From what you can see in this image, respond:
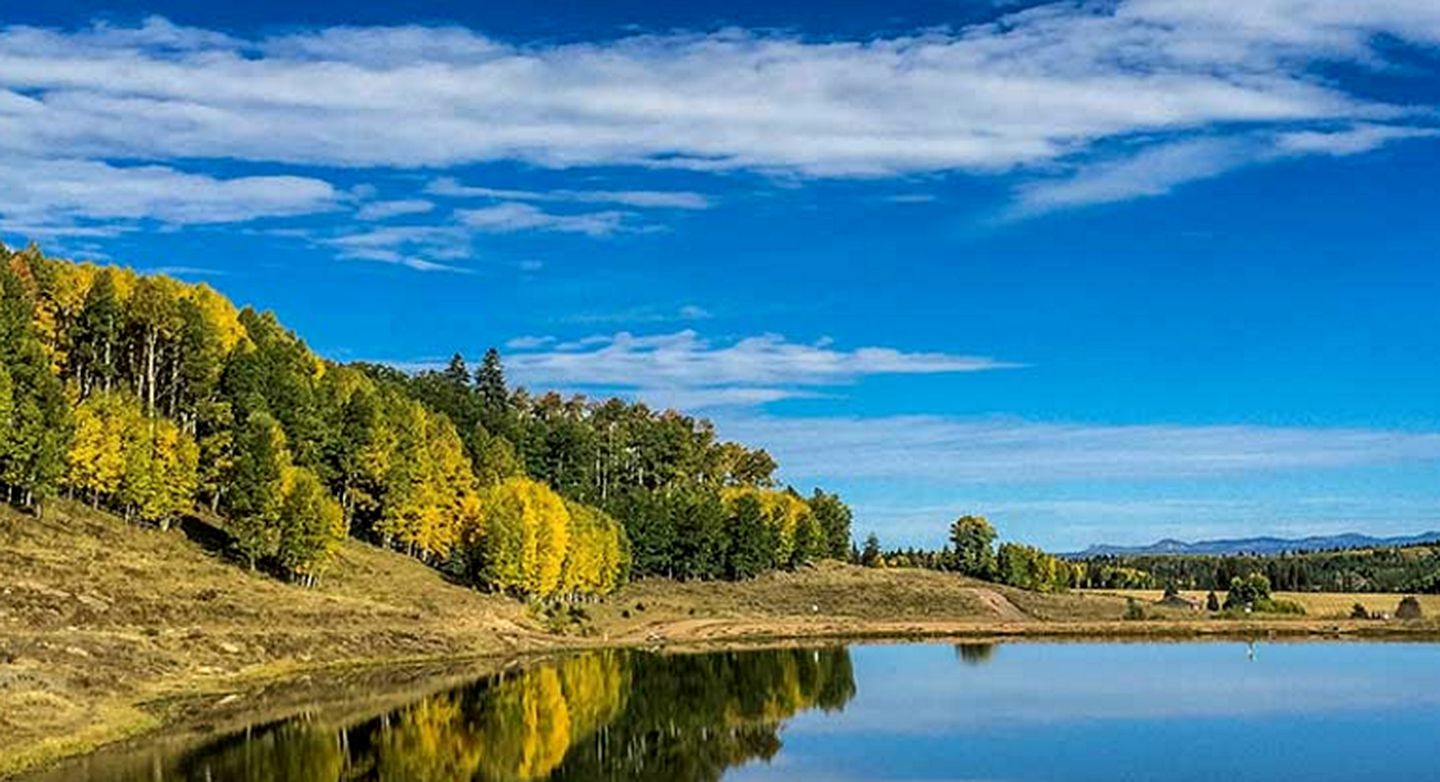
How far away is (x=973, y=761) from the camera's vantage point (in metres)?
51.6

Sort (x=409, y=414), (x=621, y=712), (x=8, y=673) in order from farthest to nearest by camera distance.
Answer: (x=409, y=414) < (x=621, y=712) < (x=8, y=673)

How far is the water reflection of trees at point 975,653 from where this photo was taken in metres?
107

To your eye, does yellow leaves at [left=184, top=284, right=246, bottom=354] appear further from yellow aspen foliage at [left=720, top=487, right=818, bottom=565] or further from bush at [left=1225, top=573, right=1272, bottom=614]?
bush at [left=1225, top=573, right=1272, bottom=614]

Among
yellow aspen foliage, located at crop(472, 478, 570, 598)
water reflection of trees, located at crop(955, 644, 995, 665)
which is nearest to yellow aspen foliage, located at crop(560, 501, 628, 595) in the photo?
yellow aspen foliage, located at crop(472, 478, 570, 598)

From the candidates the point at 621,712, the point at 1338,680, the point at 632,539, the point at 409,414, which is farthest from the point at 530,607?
the point at 1338,680

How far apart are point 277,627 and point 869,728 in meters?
41.3

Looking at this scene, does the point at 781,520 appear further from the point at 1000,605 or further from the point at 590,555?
the point at 590,555

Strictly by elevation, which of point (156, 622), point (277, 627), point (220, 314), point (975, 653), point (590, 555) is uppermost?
point (220, 314)

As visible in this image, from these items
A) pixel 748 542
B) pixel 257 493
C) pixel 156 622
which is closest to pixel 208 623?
pixel 156 622

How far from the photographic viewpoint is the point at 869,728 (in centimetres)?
6253

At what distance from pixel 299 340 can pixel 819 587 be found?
225ft

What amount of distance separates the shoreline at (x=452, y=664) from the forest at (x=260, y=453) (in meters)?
15.7

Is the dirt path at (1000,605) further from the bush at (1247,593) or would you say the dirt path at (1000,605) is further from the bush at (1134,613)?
the bush at (1247,593)

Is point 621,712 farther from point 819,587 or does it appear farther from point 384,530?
point 819,587
